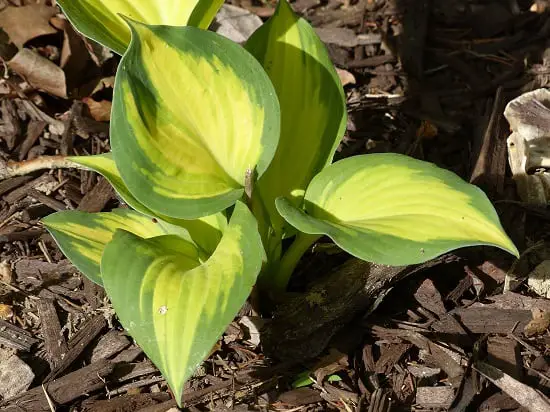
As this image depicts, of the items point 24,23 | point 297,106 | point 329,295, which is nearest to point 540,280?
point 329,295

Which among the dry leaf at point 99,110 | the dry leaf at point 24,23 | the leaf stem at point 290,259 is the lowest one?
the leaf stem at point 290,259

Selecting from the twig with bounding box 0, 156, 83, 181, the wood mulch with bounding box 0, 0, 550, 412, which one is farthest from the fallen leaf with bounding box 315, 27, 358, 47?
the twig with bounding box 0, 156, 83, 181

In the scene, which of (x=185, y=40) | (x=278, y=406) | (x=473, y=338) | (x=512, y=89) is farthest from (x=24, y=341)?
(x=512, y=89)

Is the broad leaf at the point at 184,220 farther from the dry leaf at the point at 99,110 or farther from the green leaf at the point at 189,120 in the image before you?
the dry leaf at the point at 99,110

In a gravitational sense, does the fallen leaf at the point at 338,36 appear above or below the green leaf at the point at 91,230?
above

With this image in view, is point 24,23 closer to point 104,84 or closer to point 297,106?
point 104,84

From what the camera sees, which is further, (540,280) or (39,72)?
(39,72)

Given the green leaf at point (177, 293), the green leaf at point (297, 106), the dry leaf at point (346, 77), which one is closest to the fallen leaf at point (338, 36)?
the dry leaf at point (346, 77)
